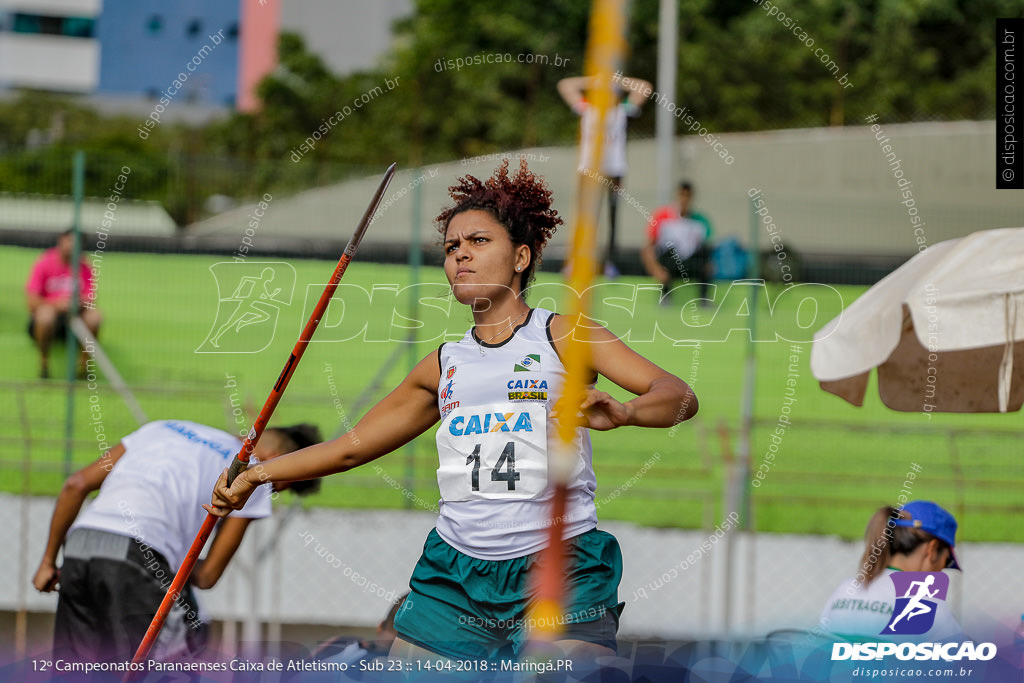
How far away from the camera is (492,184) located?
3.32m

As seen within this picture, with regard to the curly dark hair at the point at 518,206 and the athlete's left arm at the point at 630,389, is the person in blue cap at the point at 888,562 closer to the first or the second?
the athlete's left arm at the point at 630,389

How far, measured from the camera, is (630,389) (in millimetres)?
Result: 2982

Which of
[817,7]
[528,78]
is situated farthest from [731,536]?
[817,7]

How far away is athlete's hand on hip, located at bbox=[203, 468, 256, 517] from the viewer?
123 inches

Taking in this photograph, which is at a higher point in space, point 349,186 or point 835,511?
point 349,186

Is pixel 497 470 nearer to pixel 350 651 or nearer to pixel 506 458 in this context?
pixel 506 458

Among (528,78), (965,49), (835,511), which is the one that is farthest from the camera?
(965,49)

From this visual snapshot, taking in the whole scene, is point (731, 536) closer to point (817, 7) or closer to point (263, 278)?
point (263, 278)

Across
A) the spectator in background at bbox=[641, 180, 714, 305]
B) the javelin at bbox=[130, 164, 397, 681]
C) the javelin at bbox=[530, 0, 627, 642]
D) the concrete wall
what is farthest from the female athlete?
the spectator in background at bbox=[641, 180, 714, 305]

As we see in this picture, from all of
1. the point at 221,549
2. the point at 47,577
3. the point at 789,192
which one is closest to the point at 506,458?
the point at 221,549

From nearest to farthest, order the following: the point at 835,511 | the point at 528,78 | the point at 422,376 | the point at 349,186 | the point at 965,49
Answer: the point at 422,376, the point at 835,511, the point at 349,186, the point at 528,78, the point at 965,49

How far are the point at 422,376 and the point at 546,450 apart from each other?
437 mm

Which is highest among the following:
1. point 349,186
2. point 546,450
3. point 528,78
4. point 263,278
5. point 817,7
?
point 817,7

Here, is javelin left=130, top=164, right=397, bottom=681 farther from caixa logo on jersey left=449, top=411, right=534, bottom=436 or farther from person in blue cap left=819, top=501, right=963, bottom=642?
person in blue cap left=819, top=501, right=963, bottom=642
